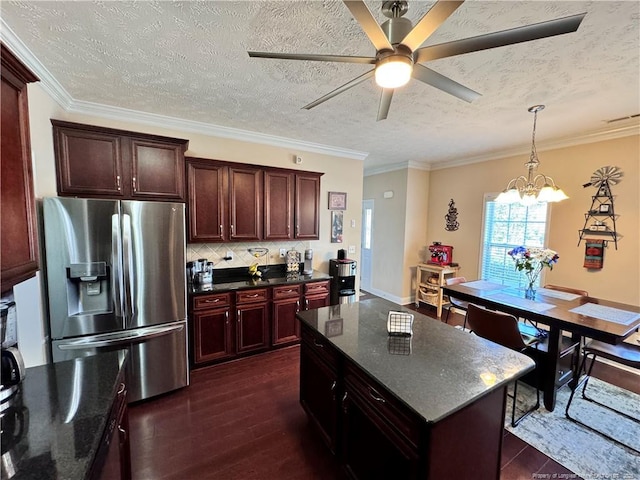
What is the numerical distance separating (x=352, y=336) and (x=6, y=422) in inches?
61.7

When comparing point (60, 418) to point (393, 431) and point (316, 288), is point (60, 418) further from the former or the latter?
point (316, 288)

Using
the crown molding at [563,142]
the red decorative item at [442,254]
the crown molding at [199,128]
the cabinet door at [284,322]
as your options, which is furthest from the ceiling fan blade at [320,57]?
the red decorative item at [442,254]

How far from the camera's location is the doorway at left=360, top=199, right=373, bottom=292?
6057mm

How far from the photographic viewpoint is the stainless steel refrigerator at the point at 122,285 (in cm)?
208

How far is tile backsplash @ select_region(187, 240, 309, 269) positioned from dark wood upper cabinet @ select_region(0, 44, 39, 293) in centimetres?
197

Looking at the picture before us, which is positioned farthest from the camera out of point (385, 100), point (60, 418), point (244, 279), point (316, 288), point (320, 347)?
point (316, 288)

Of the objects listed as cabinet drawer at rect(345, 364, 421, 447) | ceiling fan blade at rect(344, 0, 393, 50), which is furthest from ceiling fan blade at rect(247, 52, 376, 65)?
cabinet drawer at rect(345, 364, 421, 447)

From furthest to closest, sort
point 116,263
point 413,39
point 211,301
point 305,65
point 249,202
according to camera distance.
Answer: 1. point 249,202
2. point 211,301
3. point 116,263
4. point 305,65
5. point 413,39

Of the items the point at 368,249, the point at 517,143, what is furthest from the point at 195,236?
the point at 517,143

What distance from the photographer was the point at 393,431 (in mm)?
1235

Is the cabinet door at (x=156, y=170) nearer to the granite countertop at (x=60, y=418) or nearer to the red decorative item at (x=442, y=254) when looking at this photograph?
the granite countertop at (x=60, y=418)

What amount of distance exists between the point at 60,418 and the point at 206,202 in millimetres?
2329

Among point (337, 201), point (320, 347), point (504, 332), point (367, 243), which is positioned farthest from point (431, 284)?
point (320, 347)

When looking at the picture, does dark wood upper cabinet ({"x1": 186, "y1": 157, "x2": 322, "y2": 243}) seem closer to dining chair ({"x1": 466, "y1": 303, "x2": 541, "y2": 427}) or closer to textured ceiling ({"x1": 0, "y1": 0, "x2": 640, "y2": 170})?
textured ceiling ({"x1": 0, "y1": 0, "x2": 640, "y2": 170})
